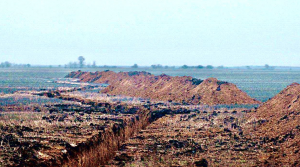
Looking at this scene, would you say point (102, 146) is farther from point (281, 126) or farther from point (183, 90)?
point (183, 90)

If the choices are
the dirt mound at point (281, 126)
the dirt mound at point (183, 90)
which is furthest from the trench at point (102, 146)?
the dirt mound at point (183, 90)

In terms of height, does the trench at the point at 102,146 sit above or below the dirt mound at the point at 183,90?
below

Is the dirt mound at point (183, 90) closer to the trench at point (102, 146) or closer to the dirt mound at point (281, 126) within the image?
the dirt mound at point (281, 126)

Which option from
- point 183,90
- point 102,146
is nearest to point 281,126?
point 102,146

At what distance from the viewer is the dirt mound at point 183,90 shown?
45438 mm

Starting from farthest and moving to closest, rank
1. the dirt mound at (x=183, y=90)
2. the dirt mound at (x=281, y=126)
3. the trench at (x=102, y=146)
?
the dirt mound at (x=183, y=90) → the dirt mound at (x=281, y=126) → the trench at (x=102, y=146)

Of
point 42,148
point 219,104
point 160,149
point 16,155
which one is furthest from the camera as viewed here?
point 219,104

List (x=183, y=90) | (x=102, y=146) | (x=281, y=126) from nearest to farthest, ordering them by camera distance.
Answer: (x=102, y=146), (x=281, y=126), (x=183, y=90)

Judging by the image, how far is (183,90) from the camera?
52.2 m

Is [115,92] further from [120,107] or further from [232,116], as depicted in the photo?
[232,116]

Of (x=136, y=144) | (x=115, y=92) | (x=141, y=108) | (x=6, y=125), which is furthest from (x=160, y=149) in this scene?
(x=115, y=92)

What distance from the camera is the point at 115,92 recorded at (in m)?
58.5

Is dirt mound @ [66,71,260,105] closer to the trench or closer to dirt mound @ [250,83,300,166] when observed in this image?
dirt mound @ [250,83,300,166]

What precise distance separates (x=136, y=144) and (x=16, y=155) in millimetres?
7533
